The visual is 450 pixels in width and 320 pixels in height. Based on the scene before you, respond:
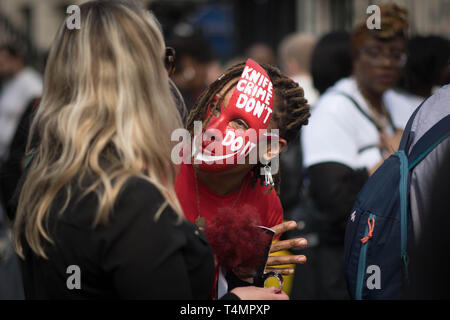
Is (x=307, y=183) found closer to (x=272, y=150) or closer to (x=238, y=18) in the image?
(x=272, y=150)

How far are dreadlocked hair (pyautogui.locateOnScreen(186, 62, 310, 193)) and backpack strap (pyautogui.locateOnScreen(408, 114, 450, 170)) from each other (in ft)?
2.12

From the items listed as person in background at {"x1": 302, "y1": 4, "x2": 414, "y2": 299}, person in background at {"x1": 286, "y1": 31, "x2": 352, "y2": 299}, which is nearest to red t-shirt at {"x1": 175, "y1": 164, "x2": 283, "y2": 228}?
person in background at {"x1": 302, "y1": 4, "x2": 414, "y2": 299}

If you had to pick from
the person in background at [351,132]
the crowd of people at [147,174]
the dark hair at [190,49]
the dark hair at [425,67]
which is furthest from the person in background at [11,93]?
the crowd of people at [147,174]

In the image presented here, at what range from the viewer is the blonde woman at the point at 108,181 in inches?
69.7

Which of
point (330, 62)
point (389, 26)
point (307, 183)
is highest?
point (389, 26)

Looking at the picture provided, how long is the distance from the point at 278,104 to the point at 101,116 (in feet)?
3.25

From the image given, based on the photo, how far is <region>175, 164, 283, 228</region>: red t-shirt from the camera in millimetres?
2535

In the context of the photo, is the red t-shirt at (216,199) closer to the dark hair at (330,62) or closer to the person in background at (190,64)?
the dark hair at (330,62)

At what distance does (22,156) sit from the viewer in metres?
3.21

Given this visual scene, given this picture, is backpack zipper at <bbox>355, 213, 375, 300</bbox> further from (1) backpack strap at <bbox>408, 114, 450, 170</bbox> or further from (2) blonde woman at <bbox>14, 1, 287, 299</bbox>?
(2) blonde woman at <bbox>14, 1, 287, 299</bbox>

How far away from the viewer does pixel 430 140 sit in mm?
2119

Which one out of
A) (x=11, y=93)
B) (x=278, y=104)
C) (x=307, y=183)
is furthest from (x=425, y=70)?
(x=11, y=93)

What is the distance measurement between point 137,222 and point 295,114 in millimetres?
1151
